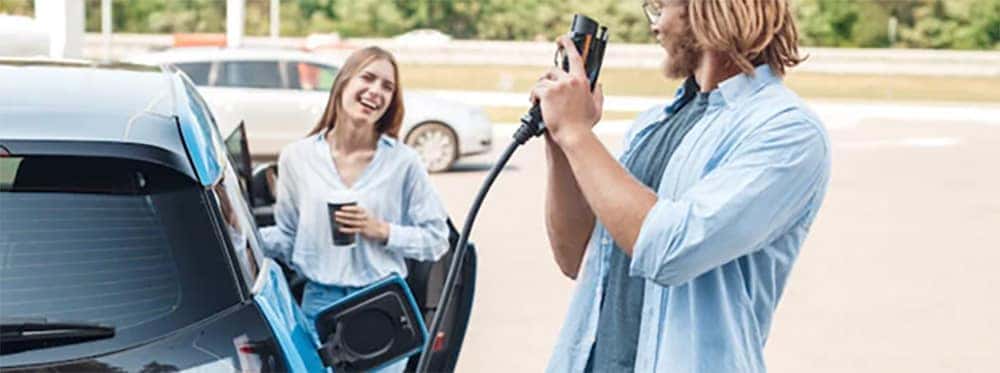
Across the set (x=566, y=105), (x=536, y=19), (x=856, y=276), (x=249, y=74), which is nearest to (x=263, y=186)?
(x=566, y=105)

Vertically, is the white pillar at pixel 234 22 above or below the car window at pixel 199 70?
below

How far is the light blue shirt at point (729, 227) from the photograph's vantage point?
2135 mm

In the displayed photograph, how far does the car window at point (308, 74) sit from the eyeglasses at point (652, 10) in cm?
1300

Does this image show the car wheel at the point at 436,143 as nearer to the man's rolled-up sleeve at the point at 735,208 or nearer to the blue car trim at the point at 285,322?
the blue car trim at the point at 285,322

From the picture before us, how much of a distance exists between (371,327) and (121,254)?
73cm

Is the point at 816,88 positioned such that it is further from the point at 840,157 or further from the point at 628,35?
the point at 840,157

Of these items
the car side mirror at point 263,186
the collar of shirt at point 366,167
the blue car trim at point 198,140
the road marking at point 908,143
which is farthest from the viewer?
the road marking at point 908,143

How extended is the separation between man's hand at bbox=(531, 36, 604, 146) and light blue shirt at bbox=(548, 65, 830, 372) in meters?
0.18

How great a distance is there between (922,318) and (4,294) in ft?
22.3

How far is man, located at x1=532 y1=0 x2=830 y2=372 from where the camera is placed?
2.15 metres

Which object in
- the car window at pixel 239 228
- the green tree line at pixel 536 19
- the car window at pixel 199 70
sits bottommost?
the green tree line at pixel 536 19

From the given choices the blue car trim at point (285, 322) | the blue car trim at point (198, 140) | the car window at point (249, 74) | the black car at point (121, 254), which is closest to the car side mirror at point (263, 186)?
the blue car trim at point (198, 140)

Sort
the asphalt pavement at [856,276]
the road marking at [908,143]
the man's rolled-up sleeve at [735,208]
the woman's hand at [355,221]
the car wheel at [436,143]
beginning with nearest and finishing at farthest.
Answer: the man's rolled-up sleeve at [735,208], the woman's hand at [355,221], the asphalt pavement at [856,276], the car wheel at [436,143], the road marking at [908,143]

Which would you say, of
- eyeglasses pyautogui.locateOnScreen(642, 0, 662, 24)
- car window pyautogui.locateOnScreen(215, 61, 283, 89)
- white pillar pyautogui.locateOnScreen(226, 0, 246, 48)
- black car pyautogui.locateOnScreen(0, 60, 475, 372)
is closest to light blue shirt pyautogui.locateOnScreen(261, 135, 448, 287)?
black car pyautogui.locateOnScreen(0, 60, 475, 372)
